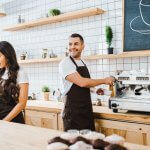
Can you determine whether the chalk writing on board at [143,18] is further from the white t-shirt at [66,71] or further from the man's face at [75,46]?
the white t-shirt at [66,71]

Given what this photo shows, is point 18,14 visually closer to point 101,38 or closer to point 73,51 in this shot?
point 101,38

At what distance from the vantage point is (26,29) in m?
4.86

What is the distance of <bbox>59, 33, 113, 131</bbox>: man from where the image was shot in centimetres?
285

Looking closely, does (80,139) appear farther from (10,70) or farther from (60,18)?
(60,18)

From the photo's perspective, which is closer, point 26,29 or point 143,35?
point 143,35

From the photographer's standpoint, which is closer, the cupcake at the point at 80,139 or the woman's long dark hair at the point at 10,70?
the cupcake at the point at 80,139

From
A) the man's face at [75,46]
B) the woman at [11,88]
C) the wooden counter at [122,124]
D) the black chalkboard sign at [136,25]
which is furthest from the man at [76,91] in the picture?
the black chalkboard sign at [136,25]

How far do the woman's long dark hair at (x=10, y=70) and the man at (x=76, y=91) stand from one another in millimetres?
487

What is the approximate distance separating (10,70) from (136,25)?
162 centimetres

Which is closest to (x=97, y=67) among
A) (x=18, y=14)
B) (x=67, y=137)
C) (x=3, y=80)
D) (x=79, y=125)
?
(x=79, y=125)

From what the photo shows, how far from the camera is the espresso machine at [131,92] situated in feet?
9.02

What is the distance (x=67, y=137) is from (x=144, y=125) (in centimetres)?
149

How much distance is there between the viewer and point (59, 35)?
436 centimetres

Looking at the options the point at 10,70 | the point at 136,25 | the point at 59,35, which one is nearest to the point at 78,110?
the point at 10,70
